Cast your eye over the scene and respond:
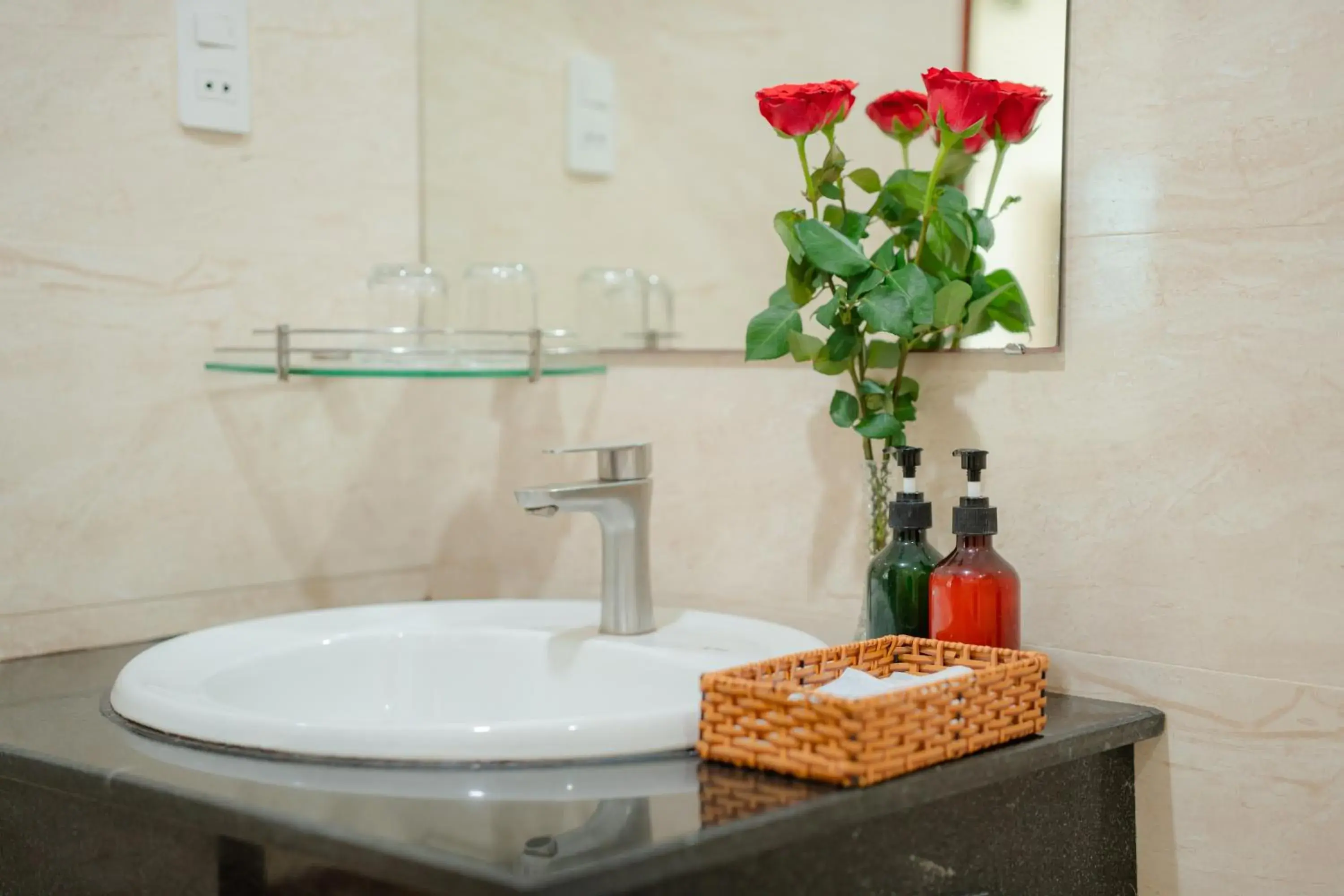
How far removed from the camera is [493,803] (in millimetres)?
841

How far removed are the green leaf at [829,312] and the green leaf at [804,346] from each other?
0.02 metres

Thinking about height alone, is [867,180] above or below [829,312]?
above

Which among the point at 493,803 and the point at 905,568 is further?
the point at 905,568

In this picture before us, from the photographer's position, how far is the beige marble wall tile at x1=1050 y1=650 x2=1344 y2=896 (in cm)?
106

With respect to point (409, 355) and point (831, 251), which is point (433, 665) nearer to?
point (409, 355)

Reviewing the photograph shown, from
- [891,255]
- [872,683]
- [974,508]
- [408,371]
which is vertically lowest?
[872,683]

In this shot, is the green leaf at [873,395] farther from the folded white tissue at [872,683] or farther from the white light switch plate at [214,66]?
the white light switch plate at [214,66]

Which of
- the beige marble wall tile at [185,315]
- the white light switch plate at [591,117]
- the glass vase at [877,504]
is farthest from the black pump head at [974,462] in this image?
the beige marble wall tile at [185,315]

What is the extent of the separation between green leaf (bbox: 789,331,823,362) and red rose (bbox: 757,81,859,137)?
17 centimetres

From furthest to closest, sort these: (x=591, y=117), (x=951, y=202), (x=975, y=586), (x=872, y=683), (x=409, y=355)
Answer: (x=591, y=117) < (x=409, y=355) < (x=951, y=202) < (x=975, y=586) < (x=872, y=683)

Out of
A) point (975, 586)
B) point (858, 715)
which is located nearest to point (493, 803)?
point (858, 715)

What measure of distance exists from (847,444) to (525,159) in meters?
0.55

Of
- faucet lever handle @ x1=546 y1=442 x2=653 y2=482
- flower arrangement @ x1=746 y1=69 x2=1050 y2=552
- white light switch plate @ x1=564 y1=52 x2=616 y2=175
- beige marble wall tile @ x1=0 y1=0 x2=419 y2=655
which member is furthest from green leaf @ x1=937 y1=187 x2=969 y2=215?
beige marble wall tile @ x1=0 y1=0 x2=419 y2=655

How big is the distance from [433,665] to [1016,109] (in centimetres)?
73
